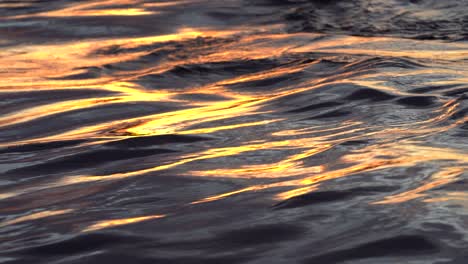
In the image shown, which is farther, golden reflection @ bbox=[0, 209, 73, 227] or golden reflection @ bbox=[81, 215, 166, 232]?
golden reflection @ bbox=[0, 209, 73, 227]

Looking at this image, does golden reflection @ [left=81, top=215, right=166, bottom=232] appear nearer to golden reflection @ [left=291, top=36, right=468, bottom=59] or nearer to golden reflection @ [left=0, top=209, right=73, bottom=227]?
golden reflection @ [left=0, top=209, right=73, bottom=227]

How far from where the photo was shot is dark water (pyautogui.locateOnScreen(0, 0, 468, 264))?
2854 mm

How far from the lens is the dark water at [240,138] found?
285cm

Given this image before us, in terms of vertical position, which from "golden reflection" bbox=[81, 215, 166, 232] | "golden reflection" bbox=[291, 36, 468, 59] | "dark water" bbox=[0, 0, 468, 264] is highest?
"golden reflection" bbox=[81, 215, 166, 232]

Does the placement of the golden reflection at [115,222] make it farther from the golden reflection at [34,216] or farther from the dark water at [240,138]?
the golden reflection at [34,216]


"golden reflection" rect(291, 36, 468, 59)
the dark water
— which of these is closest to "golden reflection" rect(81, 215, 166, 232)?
the dark water

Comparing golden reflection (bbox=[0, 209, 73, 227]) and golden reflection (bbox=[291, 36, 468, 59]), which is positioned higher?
golden reflection (bbox=[0, 209, 73, 227])

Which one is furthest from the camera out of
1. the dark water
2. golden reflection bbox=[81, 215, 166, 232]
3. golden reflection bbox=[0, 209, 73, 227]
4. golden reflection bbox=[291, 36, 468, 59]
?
golden reflection bbox=[291, 36, 468, 59]

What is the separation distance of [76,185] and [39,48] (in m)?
3.80

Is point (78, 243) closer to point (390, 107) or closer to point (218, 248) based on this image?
point (218, 248)

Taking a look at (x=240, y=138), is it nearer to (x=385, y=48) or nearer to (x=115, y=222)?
(x=115, y=222)

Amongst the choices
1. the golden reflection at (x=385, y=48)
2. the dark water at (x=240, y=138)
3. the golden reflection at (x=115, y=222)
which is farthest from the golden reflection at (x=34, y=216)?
the golden reflection at (x=385, y=48)

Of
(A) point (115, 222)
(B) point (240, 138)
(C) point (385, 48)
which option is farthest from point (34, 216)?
(C) point (385, 48)

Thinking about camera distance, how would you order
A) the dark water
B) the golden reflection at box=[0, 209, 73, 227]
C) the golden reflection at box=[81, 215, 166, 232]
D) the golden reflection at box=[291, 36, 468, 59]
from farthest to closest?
the golden reflection at box=[291, 36, 468, 59], the golden reflection at box=[0, 209, 73, 227], the golden reflection at box=[81, 215, 166, 232], the dark water
